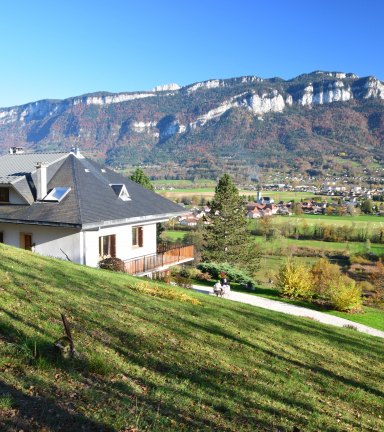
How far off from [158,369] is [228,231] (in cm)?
3325

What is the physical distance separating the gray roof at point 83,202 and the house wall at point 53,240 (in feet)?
2.36

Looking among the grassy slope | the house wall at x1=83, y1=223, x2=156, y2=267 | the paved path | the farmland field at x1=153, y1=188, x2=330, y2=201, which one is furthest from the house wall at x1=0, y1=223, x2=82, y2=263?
the farmland field at x1=153, y1=188, x2=330, y2=201

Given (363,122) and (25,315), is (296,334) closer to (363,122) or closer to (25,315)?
(25,315)

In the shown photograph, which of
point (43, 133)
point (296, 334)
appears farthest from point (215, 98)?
point (296, 334)

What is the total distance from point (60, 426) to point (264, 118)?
173671 millimetres

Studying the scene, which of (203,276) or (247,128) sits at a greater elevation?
(247,128)

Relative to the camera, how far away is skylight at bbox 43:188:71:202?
17156 millimetres

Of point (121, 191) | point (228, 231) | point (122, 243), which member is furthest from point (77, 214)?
point (228, 231)

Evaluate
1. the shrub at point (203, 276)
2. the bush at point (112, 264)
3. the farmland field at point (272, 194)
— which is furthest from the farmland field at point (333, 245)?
the bush at point (112, 264)

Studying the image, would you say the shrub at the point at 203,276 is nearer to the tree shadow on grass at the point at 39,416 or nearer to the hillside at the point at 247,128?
the tree shadow on grass at the point at 39,416

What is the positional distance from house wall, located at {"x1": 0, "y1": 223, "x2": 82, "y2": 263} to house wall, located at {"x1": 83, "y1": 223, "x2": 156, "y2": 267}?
481mm

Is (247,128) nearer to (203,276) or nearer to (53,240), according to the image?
(203,276)

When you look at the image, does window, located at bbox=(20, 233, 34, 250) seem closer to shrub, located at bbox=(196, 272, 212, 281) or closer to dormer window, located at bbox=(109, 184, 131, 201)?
dormer window, located at bbox=(109, 184, 131, 201)

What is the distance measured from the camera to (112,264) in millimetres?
16547
